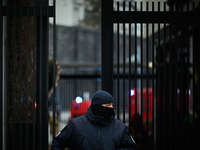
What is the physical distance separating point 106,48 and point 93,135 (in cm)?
169

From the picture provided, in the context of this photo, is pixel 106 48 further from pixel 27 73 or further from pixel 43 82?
pixel 27 73

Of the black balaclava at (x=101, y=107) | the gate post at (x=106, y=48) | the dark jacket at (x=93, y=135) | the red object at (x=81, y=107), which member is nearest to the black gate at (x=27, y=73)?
the gate post at (x=106, y=48)

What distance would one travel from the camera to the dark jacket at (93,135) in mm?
2896

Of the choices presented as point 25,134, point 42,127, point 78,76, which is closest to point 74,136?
point 42,127

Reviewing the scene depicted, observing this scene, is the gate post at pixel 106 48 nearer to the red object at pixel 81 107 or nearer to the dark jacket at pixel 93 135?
the dark jacket at pixel 93 135

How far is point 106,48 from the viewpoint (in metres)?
4.24

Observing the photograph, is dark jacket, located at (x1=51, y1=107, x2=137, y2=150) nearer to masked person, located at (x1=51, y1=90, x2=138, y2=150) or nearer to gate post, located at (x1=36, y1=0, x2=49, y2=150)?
masked person, located at (x1=51, y1=90, x2=138, y2=150)

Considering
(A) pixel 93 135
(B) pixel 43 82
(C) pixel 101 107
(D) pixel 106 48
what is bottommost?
(A) pixel 93 135

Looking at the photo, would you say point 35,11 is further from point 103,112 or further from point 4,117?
point 103,112

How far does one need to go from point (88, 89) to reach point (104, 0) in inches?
297

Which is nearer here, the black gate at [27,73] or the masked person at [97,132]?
the masked person at [97,132]

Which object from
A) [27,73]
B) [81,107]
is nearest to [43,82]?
[27,73]

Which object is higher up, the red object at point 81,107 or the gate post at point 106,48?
the gate post at point 106,48

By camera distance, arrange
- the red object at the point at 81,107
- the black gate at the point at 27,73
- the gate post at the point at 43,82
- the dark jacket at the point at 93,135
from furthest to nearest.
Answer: the red object at the point at 81,107 → the gate post at the point at 43,82 → the black gate at the point at 27,73 → the dark jacket at the point at 93,135
